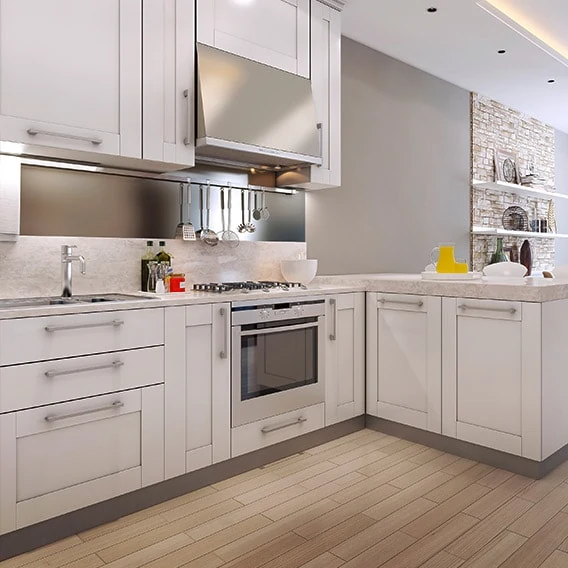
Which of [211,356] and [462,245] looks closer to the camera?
[211,356]

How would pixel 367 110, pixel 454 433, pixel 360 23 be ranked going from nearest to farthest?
pixel 454 433 < pixel 360 23 < pixel 367 110

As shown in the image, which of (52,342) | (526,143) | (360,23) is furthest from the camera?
(526,143)

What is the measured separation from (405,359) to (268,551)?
4.87 ft

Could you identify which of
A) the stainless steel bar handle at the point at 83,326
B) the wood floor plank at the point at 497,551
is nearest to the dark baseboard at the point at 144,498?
the stainless steel bar handle at the point at 83,326

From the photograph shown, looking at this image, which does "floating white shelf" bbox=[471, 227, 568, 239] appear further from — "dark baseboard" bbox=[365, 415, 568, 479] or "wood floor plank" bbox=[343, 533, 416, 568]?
"wood floor plank" bbox=[343, 533, 416, 568]

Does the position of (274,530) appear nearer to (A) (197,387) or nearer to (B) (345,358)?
(A) (197,387)

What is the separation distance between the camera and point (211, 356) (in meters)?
2.54

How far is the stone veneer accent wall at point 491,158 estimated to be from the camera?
557 cm

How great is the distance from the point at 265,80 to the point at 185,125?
59 cm

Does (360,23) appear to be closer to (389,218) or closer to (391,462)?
(389,218)

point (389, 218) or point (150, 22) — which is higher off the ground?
point (150, 22)

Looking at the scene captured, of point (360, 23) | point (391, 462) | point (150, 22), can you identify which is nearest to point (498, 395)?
point (391, 462)

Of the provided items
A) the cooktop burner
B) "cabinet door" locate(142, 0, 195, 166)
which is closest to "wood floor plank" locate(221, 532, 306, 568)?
the cooktop burner

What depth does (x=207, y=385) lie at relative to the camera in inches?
99.5
